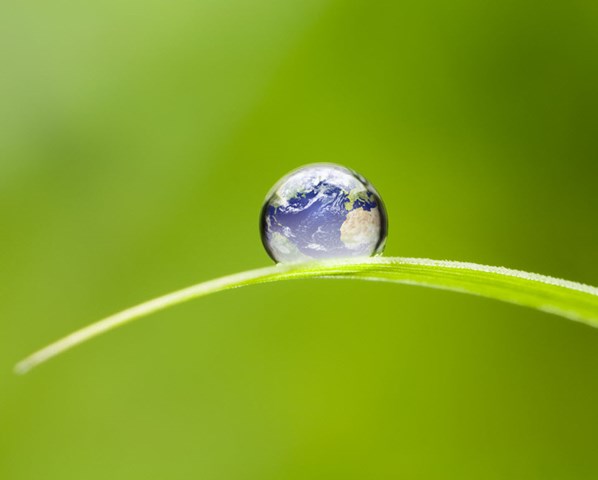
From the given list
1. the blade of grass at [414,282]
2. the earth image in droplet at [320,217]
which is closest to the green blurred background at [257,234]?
the earth image in droplet at [320,217]

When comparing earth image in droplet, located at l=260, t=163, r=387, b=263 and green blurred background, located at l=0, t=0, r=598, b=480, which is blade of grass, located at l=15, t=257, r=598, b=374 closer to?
earth image in droplet, located at l=260, t=163, r=387, b=263

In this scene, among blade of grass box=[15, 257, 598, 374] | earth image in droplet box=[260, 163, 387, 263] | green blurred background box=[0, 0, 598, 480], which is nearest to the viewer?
blade of grass box=[15, 257, 598, 374]

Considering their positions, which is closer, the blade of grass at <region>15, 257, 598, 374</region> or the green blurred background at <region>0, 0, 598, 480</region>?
the blade of grass at <region>15, 257, 598, 374</region>

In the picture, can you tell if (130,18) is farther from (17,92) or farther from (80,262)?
(80,262)

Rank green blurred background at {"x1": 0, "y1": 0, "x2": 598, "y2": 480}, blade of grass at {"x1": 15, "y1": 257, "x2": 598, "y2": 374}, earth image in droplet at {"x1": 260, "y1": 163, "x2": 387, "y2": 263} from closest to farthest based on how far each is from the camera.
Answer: blade of grass at {"x1": 15, "y1": 257, "x2": 598, "y2": 374}
earth image in droplet at {"x1": 260, "y1": 163, "x2": 387, "y2": 263}
green blurred background at {"x1": 0, "y1": 0, "x2": 598, "y2": 480}

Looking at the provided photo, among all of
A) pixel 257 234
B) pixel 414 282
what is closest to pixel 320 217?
pixel 414 282

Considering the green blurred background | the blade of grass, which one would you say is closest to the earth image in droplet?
the blade of grass
